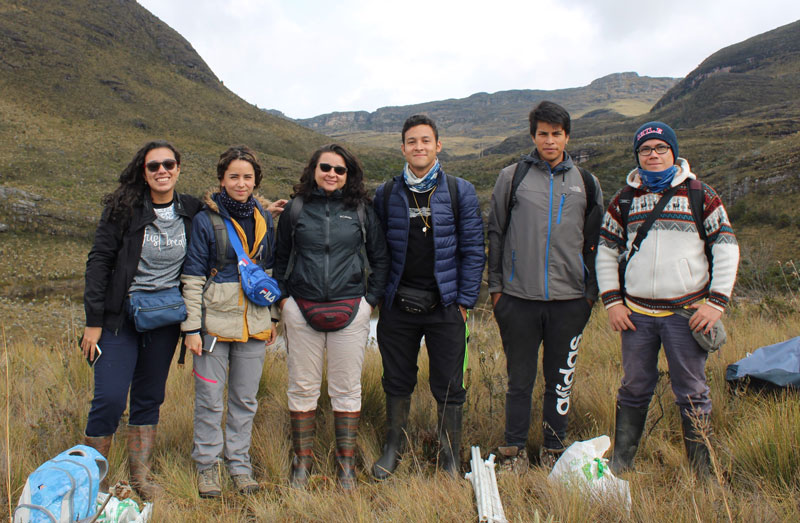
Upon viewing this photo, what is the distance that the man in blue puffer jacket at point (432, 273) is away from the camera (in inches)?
115

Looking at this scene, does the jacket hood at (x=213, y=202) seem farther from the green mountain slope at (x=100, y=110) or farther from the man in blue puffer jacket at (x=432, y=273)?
the green mountain slope at (x=100, y=110)

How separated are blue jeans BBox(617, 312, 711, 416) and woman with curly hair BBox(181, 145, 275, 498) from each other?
217 cm

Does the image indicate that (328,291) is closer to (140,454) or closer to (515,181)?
(515,181)

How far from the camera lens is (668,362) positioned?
2533 mm

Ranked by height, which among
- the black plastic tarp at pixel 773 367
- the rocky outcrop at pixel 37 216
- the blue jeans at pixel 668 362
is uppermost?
the rocky outcrop at pixel 37 216

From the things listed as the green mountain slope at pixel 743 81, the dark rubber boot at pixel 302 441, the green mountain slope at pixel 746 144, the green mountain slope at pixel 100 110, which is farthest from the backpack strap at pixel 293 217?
the green mountain slope at pixel 743 81

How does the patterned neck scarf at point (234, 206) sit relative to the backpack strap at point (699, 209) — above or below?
above

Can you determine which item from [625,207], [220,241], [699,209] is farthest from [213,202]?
[699,209]

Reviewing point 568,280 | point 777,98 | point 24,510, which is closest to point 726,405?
point 568,280

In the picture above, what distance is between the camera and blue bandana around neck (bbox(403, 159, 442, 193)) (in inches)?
115

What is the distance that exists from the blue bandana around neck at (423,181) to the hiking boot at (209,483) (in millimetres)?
2080

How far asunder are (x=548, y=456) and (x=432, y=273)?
1.35 metres

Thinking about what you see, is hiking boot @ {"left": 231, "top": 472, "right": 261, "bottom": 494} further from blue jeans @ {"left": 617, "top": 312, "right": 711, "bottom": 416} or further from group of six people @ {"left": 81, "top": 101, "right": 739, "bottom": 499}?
blue jeans @ {"left": 617, "top": 312, "right": 711, "bottom": 416}

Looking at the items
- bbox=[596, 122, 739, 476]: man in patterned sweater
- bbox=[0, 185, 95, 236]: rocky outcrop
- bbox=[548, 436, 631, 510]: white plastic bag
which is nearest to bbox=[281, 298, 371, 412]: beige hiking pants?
bbox=[548, 436, 631, 510]: white plastic bag
